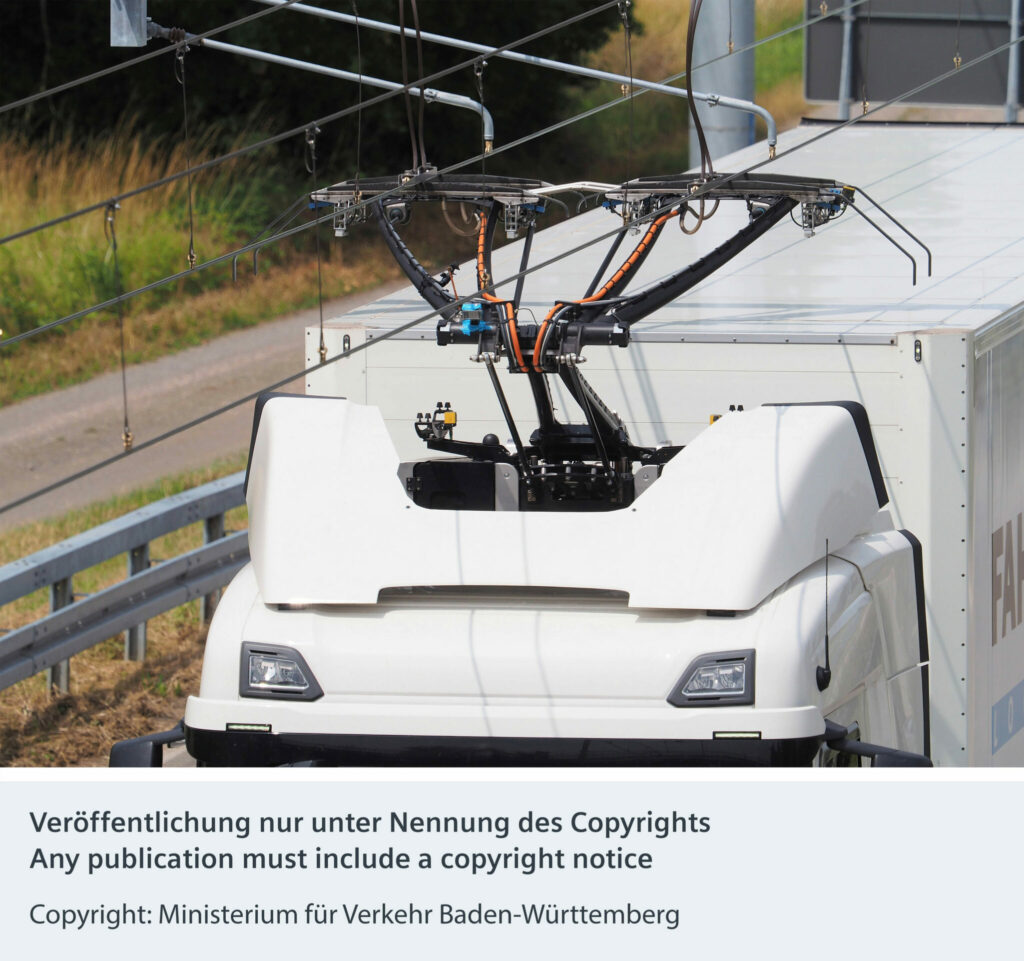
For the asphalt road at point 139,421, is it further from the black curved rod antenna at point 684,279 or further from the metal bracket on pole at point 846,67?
the black curved rod antenna at point 684,279

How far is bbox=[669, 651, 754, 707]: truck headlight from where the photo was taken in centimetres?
534

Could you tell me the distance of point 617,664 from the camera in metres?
5.39

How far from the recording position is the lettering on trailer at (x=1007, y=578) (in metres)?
7.18

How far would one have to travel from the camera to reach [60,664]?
1037 cm

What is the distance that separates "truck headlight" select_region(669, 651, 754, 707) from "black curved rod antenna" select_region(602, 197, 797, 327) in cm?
139

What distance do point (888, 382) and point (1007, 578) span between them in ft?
3.63

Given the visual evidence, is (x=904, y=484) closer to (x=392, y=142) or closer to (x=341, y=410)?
(x=341, y=410)

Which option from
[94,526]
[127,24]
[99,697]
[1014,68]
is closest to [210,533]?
[99,697]

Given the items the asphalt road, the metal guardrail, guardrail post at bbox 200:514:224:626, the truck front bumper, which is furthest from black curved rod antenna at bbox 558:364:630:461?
the asphalt road

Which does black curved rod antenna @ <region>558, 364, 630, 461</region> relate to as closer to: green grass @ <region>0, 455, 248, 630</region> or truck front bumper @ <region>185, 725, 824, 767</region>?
truck front bumper @ <region>185, 725, 824, 767</region>

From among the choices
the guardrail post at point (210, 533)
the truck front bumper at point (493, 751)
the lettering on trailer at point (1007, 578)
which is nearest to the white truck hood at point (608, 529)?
the truck front bumper at point (493, 751)

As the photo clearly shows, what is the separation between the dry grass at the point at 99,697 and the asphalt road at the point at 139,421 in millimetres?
3497

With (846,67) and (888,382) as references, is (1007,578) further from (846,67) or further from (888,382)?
(846,67)

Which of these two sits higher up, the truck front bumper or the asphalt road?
the asphalt road
